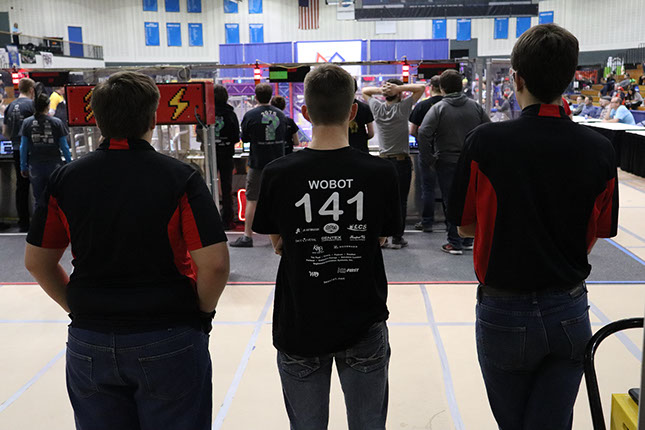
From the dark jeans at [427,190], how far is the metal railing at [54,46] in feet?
49.8

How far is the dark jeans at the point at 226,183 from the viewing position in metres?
7.00

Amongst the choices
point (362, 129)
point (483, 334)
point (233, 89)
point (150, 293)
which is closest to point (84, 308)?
point (150, 293)

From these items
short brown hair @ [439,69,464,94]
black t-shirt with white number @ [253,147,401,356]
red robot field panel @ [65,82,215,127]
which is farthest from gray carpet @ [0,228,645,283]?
black t-shirt with white number @ [253,147,401,356]

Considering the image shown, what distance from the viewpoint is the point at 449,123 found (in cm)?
579

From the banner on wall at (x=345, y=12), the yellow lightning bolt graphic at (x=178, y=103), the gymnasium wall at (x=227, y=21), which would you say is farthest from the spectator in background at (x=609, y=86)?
the yellow lightning bolt graphic at (x=178, y=103)

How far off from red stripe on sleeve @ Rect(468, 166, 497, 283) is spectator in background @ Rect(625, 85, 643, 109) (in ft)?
52.5

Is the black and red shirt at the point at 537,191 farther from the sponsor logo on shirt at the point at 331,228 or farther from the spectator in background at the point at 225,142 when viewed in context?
the spectator in background at the point at 225,142

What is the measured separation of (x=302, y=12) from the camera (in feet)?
79.6

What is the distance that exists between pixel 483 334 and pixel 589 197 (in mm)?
507

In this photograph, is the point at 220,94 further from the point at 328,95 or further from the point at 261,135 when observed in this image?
the point at 328,95

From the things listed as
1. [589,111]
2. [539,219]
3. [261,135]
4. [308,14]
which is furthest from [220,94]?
[308,14]

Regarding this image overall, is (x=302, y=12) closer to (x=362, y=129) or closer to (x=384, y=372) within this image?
(x=362, y=129)

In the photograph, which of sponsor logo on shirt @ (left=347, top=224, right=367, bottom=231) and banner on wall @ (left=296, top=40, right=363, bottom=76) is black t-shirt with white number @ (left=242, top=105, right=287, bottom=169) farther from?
banner on wall @ (left=296, top=40, right=363, bottom=76)

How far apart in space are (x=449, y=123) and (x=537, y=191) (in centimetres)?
419
